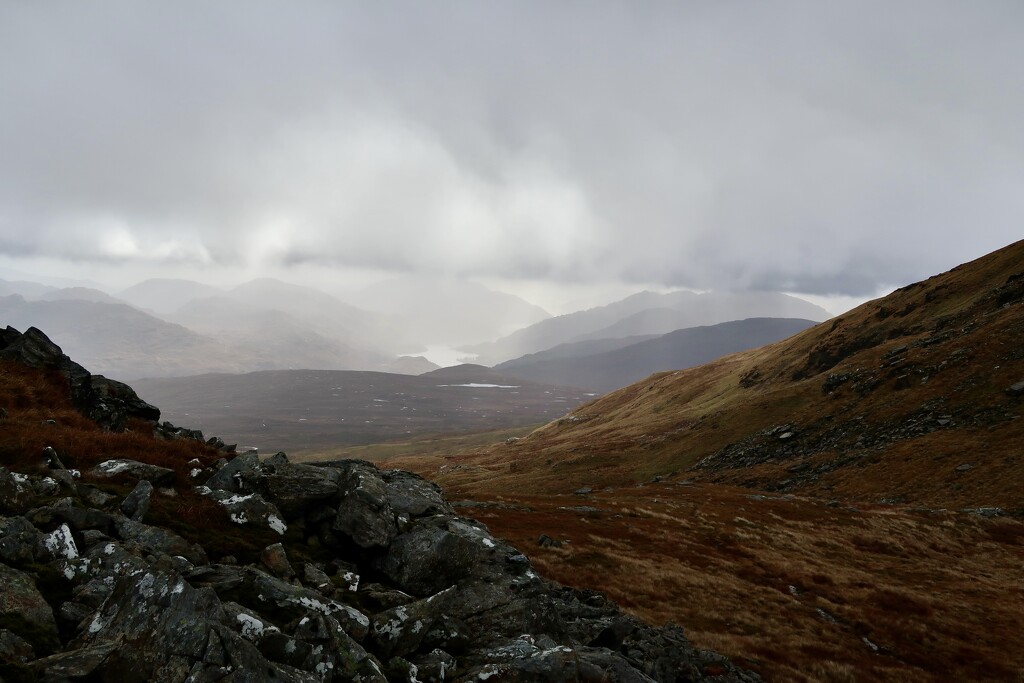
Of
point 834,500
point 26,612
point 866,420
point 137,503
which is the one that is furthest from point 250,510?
point 866,420

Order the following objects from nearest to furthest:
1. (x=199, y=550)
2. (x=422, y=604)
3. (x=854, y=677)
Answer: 1. (x=199, y=550)
2. (x=422, y=604)
3. (x=854, y=677)

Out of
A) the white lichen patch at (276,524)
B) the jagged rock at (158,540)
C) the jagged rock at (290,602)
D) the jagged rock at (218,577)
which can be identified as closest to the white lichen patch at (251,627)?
the jagged rock at (290,602)

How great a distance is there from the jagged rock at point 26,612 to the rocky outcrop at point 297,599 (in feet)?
0.11

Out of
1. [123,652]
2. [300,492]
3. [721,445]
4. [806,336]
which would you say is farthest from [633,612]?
[806,336]

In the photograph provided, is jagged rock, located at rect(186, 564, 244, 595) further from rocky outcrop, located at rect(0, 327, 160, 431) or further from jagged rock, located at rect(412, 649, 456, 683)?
rocky outcrop, located at rect(0, 327, 160, 431)

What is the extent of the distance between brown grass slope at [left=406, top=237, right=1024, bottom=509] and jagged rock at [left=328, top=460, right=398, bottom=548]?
244ft

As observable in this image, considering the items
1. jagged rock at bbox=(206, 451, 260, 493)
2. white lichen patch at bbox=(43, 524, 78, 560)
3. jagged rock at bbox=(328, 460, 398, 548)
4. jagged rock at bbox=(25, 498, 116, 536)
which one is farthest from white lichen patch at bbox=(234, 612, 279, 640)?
jagged rock at bbox=(206, 451, 260, 493)

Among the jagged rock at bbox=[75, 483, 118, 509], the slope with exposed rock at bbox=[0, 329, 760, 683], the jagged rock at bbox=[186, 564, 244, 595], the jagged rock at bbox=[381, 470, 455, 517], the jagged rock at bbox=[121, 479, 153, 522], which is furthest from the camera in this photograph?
the jagged rock at bbox=[381, 470, 455, 517]

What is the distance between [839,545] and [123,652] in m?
59.6

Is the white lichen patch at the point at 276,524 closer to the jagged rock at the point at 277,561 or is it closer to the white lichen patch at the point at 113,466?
the jagged rock at the point at 277,561

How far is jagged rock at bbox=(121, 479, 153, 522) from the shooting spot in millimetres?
16109

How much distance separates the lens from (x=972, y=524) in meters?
54.0

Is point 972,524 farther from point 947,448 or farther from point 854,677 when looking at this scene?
point 854,677

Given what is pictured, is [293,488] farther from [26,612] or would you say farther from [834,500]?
[834,500]
